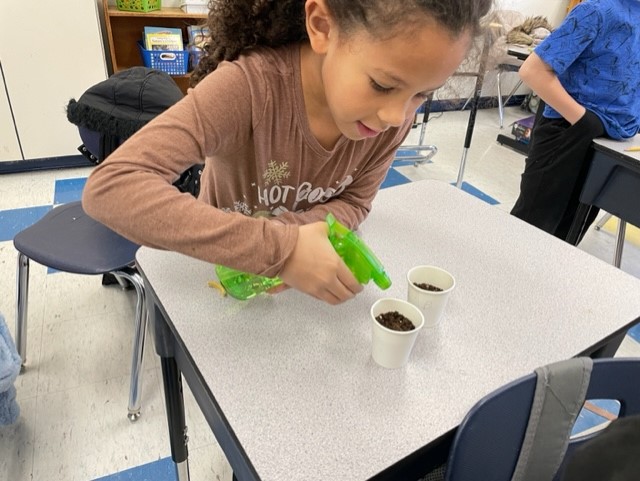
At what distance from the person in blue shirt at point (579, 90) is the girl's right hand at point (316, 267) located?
4.38ft

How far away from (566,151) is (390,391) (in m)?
1.41

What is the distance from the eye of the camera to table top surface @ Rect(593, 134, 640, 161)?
147 cm

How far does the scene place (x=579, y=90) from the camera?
64.0 inches

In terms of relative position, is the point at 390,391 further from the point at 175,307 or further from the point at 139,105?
the point at 139,105

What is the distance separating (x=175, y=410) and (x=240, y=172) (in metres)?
0.45

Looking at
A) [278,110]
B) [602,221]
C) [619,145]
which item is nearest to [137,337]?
[278,110]

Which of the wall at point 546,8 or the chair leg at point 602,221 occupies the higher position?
the wall at point 546,8

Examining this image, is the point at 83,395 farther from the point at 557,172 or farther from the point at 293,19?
the point at 557,172

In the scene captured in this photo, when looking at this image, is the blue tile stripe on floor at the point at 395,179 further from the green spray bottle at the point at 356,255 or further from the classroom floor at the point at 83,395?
the green spray bottle at the point at 356,255

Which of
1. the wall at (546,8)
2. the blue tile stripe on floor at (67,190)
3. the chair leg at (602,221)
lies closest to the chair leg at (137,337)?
the blue tile stripe on floor at (67,190)

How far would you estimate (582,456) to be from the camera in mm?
340

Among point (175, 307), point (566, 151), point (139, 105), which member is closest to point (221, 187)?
point (175, 307)

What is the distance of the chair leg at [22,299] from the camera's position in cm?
129

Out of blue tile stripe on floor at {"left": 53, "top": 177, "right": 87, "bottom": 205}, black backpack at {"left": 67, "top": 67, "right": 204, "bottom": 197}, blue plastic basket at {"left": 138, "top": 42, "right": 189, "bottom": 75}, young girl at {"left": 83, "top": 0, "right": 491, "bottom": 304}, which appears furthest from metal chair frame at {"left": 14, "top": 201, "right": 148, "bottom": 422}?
blue plastic basket at {"left": 138, "top": 42, "right": 189, "bottom": 75}
